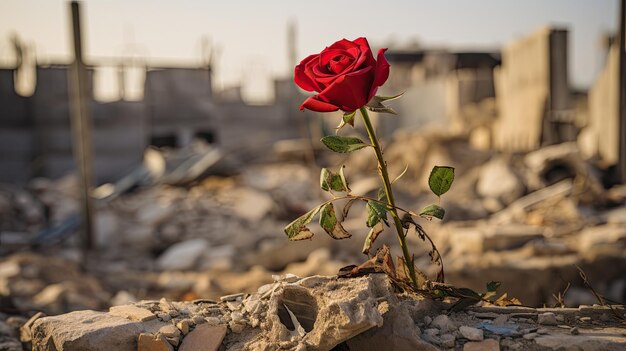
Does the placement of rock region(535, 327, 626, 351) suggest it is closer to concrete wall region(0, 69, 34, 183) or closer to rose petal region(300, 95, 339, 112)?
rose petal region(300, 95, 339, 112)

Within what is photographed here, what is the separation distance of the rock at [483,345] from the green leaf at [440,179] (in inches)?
14.3

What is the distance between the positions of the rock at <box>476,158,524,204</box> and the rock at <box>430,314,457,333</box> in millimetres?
6649

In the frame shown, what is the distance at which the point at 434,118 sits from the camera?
16172mm

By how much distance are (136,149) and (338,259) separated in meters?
8.98

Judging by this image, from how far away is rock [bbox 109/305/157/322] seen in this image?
1.64m

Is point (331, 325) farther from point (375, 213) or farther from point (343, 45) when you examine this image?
point (343, 45)

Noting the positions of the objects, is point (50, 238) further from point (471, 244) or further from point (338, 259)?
point (471, 244)

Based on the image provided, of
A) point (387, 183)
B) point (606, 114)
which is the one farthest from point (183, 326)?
point (606, 114)

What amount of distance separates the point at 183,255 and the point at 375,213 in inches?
216

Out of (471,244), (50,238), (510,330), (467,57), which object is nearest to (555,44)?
(471,244)

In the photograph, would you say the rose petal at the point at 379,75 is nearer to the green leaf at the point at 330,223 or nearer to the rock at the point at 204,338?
the green leaf at the point at 330,223

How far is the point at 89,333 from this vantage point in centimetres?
156

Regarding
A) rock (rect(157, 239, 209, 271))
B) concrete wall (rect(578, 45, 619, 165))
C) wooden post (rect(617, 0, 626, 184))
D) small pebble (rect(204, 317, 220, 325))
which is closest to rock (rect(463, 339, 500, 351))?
small pebble (rect(204, 317, 220, 325))

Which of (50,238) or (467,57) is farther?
(467,57)
